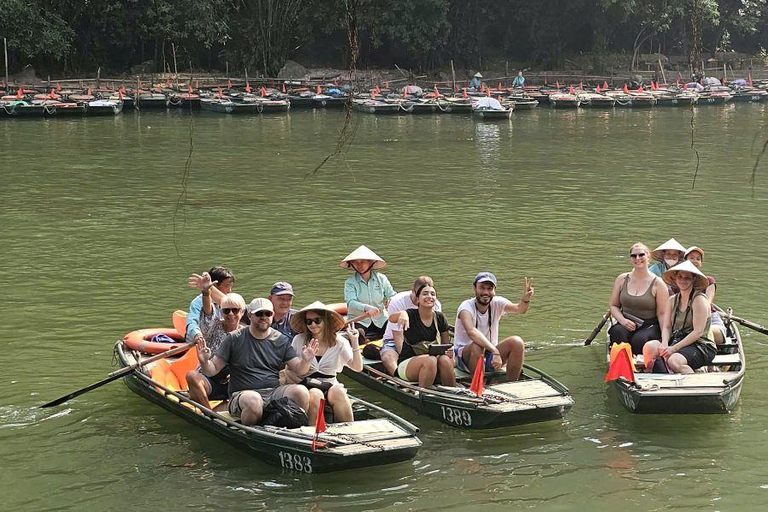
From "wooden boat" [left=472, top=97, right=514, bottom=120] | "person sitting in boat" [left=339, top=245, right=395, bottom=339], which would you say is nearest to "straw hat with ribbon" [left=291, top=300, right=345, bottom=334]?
"person sitting in boat" [left=339, top=245, right=395, bottom=339]

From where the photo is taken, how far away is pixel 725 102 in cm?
5031

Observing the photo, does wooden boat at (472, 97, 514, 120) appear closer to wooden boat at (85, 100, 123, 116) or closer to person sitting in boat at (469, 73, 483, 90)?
person sitting in boat at (469, 73, 483, 90)

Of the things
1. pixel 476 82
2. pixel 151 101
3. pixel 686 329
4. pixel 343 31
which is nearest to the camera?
pixel 686 329

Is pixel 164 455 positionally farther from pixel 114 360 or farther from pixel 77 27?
pixel 77 27

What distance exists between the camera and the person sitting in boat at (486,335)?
9883mm

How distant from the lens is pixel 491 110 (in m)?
41.6

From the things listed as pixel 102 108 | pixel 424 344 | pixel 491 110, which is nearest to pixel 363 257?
pixel 424 344

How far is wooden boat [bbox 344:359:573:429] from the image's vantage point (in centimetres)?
932

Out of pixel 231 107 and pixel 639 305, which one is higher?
pixel 231 107

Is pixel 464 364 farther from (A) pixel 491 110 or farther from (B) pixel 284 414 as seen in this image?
(A) pixel 491 110

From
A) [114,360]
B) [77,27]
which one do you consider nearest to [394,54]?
[77,27]

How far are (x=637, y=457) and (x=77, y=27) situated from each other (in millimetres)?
43816

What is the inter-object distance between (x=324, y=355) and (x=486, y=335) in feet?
5.62

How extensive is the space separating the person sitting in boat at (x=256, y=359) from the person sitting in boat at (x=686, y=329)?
3.33m
